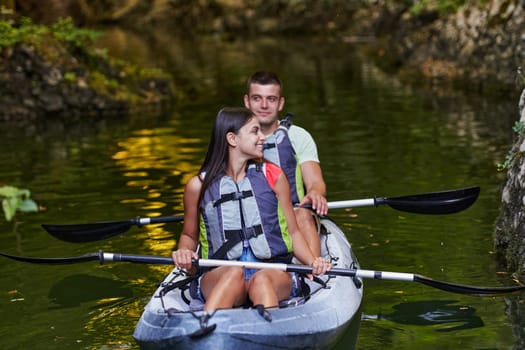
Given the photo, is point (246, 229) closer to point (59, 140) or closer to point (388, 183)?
point (388, 183)

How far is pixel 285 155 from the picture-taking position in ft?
21.6

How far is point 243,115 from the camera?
17.7 ft

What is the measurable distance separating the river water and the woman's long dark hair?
1.10 m

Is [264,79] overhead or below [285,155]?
overhead

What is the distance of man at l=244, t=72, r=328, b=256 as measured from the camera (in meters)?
6.37

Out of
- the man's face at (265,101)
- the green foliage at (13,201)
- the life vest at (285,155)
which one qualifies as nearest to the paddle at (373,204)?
the life vest at (285,155)

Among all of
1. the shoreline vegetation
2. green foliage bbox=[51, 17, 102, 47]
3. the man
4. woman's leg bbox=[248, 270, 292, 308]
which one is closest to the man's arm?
the man

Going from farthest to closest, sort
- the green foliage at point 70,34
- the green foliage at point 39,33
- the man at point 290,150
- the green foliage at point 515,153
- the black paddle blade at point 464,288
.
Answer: the green foliage at point 70,34
the green foliage at point 39,33
the green foliage at point 515,153
the man at point 290,150
the black paddle blade at point 464,288

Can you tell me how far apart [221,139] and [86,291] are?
82.7 inches

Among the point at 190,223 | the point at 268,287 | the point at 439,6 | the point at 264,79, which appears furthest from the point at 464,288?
the point at 439,6

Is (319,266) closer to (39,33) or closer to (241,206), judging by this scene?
(241,206)

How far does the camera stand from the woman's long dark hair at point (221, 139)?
5363 mm

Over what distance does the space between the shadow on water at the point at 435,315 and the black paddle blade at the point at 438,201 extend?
A: 3.02 feet

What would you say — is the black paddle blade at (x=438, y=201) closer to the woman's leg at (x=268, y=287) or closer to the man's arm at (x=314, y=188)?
the man's arm at (x=314, y=188)
